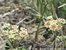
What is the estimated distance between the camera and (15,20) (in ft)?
10.6

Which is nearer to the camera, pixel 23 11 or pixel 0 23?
pixel 0 23

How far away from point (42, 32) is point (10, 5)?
1148 mm

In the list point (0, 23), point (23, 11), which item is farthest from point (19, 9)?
point (0, 23)

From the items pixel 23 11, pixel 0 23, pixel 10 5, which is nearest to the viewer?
pixel 0 23

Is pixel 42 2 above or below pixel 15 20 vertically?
above

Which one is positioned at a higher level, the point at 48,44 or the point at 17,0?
the point at 17,0

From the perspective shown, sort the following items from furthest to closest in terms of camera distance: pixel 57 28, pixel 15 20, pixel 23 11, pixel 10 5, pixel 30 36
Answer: pixel 10 5, pixel 23 11, pixel 15 20, pixel 30 36, pixel 57 28

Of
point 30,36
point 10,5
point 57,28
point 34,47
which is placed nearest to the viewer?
point 57,28

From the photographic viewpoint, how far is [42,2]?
2.57m

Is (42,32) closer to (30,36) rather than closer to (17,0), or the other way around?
(30,36)

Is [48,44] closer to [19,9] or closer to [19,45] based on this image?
[19,45]

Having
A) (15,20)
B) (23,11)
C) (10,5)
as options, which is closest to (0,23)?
(15,20)

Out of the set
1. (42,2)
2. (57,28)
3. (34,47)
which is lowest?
(34,47)

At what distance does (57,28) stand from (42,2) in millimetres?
420
